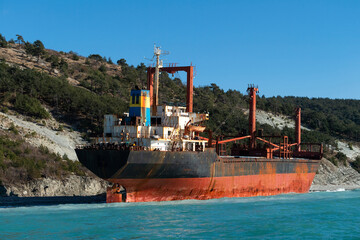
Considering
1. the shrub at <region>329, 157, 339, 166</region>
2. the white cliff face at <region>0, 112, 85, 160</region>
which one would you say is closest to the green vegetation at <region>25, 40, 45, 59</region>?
the white cliff face at <region>0, 112, 85, 160</region>

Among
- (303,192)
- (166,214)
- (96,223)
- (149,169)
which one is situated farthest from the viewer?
(303,192)

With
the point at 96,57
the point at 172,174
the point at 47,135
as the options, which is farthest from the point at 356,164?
the point at 96,57

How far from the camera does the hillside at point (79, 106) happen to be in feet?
152

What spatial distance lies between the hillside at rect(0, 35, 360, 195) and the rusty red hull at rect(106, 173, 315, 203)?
8.96 metres

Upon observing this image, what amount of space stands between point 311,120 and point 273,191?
6446 cm

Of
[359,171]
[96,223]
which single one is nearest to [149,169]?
[96,223]

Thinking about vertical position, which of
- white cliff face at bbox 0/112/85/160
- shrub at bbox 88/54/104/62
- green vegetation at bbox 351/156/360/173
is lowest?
green vegetation at bbox 351/156/360/173

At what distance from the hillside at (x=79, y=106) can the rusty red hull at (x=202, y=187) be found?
29.4 feet

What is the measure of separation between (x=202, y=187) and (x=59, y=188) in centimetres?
1138

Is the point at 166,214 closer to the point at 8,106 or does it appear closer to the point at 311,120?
the point at 8,106

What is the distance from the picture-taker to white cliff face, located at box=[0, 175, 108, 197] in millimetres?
34281

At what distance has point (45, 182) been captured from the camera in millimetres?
35938

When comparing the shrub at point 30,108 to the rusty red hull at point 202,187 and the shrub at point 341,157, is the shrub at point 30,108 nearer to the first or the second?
the rusty red hull at point 202,187

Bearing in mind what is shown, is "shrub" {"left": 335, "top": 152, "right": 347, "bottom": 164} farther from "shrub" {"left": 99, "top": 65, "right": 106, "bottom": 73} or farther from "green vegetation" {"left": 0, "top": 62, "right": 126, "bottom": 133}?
"shrub" {"left": 99, "top": 65, "right": 106, "bottom": 73}
